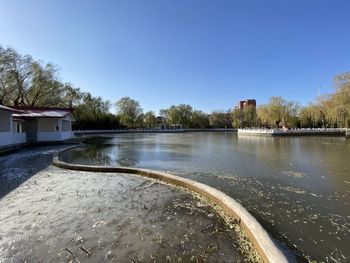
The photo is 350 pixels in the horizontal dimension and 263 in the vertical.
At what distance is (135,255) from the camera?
3941mm

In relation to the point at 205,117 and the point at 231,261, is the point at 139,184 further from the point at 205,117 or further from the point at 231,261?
the point at 205,117

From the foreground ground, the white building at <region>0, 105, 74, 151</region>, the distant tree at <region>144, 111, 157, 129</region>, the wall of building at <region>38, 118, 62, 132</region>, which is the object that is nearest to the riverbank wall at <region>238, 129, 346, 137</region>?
the white building at <region>0, 105, 74, 151</region>

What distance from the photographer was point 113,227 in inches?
194

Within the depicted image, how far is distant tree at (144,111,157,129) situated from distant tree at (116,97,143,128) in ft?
31.1

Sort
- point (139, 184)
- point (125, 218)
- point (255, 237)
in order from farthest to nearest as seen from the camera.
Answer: point (139, 184) → point (125, 218) → point (255, 237)

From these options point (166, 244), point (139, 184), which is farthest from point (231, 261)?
point (139, 184)

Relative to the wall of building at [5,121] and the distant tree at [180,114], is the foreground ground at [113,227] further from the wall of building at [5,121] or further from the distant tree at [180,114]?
the distant tree at [180,114]

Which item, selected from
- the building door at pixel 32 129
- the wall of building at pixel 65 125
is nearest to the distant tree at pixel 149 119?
the wall of building at pixel 65 125

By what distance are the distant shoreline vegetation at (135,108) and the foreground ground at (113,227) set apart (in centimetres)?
3106

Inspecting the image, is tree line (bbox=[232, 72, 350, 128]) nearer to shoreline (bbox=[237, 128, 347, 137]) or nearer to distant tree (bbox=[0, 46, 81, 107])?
shoreline (bbox=[237, 128, 347, 137])

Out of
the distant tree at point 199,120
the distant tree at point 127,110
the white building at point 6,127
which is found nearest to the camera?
the white building at point 6,127

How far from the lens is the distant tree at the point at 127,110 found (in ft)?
241

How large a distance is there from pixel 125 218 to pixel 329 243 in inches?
139

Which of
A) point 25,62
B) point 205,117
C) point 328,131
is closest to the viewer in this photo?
point 25,62
